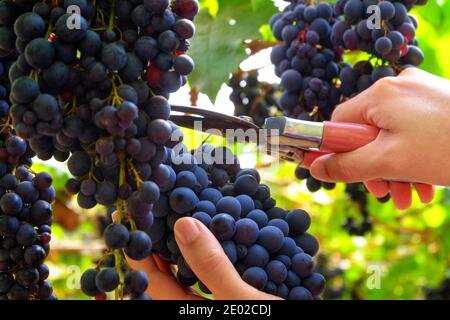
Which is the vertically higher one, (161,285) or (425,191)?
(425,191)

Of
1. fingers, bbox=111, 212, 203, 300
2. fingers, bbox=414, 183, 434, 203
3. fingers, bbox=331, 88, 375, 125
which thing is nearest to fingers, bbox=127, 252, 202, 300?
fingers, bbox=111, 212, 203, 300

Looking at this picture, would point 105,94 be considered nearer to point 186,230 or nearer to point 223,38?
point 186,230

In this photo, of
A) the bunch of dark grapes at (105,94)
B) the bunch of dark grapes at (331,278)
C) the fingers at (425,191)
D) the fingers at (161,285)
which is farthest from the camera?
the bunch of dark grapes at (331,278)

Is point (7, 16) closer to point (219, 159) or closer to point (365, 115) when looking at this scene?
point (219, 159)

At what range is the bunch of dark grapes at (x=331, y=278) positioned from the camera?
2457 millimetres

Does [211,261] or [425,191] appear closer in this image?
[211,261]

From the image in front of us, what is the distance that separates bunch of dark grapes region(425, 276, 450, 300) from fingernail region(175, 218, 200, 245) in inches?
76.9

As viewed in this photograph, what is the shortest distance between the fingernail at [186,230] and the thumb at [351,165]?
350mm

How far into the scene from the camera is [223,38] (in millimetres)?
1452

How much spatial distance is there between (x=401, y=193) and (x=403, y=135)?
0.26 meters

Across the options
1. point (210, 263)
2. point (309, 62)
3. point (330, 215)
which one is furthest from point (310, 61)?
point (330, 215)

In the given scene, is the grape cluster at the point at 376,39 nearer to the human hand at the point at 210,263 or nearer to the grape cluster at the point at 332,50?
the grape cluster at the point at 332,50

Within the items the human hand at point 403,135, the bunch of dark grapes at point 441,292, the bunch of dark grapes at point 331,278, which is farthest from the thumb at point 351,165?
the bunch of dark grapes at point 441,292

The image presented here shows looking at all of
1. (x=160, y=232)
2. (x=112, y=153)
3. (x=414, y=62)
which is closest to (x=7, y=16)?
(x=112, y=153)
